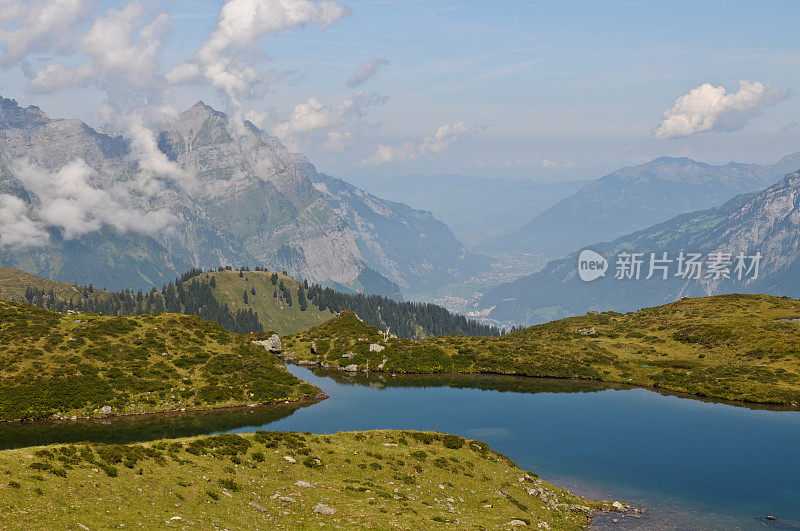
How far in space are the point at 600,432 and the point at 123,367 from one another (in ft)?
303

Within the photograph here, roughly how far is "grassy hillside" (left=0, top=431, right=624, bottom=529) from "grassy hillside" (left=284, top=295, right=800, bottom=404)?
8224 centimetres

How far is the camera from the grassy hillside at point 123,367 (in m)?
100

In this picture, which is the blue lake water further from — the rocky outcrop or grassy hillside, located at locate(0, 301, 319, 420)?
the rocky outcrop

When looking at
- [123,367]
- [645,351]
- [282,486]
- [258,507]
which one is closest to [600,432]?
[282,486]

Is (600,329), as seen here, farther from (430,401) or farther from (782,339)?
(430,401)

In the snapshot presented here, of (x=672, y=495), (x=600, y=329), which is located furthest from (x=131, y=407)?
(x=600, y=329)

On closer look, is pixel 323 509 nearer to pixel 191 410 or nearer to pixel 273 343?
pixel 191 410

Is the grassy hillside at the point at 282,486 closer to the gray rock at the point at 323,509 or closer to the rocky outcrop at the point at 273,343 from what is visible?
the gray rock at the point at 323,509

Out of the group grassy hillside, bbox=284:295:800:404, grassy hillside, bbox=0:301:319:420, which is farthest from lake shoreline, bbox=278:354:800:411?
grassy hillside, bbox=0:301:319:420

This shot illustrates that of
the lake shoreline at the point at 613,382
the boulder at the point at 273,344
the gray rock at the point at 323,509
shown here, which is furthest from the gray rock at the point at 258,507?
the boulder at the point at 273,344

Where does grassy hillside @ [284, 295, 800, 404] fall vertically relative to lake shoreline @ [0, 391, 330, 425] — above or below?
above

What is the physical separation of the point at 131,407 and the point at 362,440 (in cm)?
5096

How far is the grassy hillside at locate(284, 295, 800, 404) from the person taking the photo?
443 feet

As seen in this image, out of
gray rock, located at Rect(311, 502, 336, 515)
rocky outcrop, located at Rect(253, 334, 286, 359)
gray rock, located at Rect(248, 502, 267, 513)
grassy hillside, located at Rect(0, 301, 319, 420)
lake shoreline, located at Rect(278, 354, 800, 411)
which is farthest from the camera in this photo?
rocky outcrop, located at Rect(253, 334, 286, 359)
